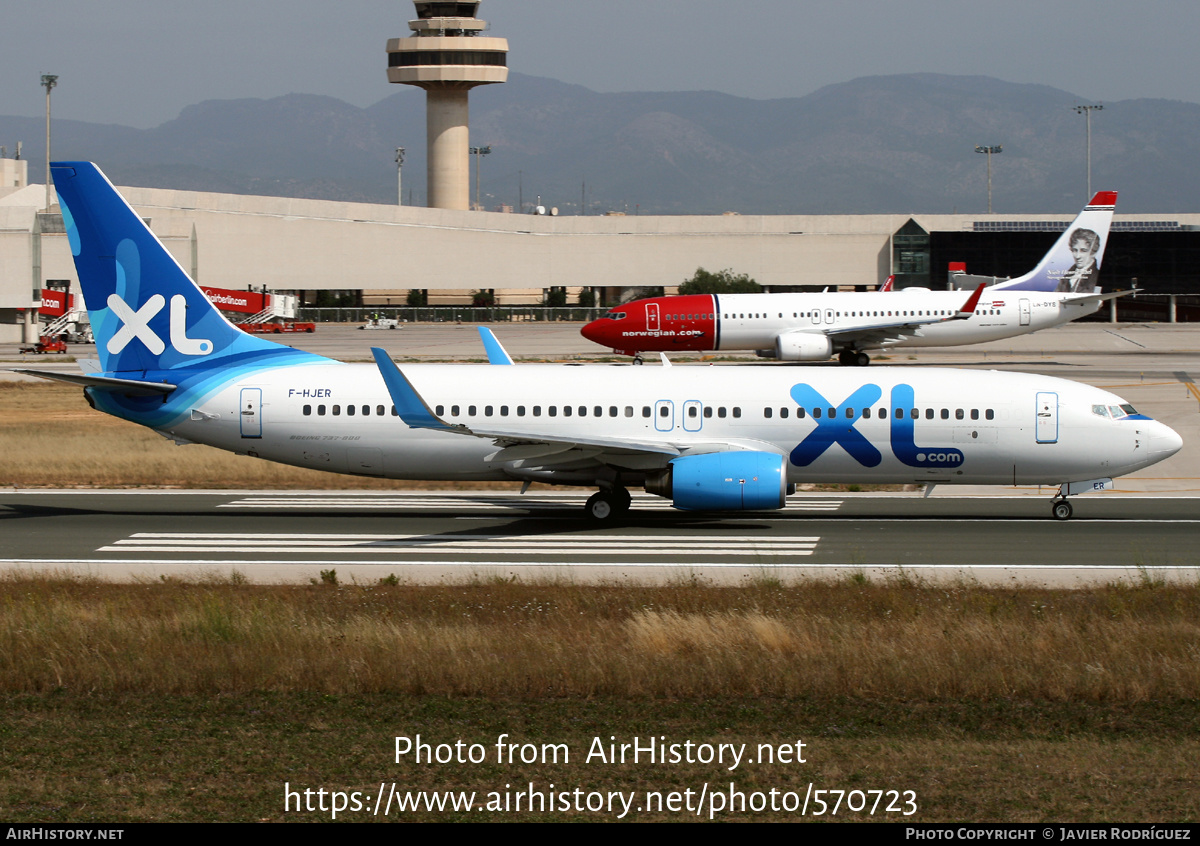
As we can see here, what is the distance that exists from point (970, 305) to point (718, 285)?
78.0m

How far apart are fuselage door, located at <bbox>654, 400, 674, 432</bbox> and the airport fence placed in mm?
116618

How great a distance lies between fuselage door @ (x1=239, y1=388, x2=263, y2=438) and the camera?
99.9 feet

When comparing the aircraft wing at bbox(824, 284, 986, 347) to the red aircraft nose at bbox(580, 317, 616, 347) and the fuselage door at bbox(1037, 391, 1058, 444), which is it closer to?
the red aircraft nose at bbox(580, 317, 616, 347)

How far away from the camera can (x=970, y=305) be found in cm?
7019

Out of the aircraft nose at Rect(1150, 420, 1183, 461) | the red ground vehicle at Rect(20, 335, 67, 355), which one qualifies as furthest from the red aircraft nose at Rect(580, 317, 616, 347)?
the aircraft nose at Rect(1150, 420, 1183, 461)

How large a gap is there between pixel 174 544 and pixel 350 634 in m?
11.5

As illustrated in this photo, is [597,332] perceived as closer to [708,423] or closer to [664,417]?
[664,417]

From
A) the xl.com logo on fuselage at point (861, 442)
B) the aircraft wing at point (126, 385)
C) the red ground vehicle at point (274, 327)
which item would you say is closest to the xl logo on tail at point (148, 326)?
the aircraft wing at point (126, 385)

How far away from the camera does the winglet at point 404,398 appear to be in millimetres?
26469

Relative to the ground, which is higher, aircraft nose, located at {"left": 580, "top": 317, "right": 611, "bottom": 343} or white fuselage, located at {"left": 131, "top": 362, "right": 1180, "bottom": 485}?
aircraft nose, located at {"left": 580, "top": 317, "right": 611, "bottom": 343}

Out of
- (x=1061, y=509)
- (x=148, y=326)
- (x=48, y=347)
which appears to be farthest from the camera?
(x=48, y=347)

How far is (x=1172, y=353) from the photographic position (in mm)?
A: 83750

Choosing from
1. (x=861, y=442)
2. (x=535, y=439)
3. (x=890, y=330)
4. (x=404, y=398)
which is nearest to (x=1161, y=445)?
(x=861, y=442)
